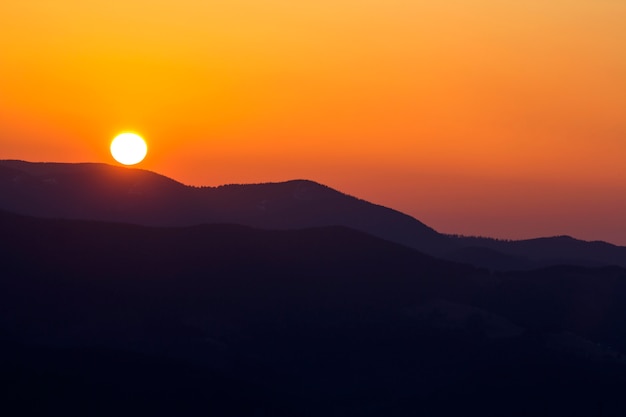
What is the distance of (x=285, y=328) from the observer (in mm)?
124062

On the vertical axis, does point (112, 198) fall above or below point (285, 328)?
above

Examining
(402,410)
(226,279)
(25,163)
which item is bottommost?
(402,410)

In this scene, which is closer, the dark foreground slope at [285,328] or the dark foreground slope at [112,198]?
the dark foreground slope at [285,328]

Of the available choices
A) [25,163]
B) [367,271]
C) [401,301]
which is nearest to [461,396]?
[401,301]

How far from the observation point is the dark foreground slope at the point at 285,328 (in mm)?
84812

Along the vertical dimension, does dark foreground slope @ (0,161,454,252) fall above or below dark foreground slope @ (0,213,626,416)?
above

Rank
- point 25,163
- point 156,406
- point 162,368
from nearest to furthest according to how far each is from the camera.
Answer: point 156,406, point 162,368, point 25,163

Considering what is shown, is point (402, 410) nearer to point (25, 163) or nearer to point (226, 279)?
point (226, 279)

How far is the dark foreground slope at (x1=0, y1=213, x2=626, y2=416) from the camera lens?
84.8m

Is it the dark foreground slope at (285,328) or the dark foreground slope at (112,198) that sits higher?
the dark foreground slope at (112,198)

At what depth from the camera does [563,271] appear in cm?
14975

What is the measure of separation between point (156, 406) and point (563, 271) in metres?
79.4

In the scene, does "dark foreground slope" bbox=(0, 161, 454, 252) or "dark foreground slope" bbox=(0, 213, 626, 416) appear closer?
"dark foreground slope" bbox=(0, 213, 626, 416)

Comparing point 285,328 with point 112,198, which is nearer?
point 285,328
